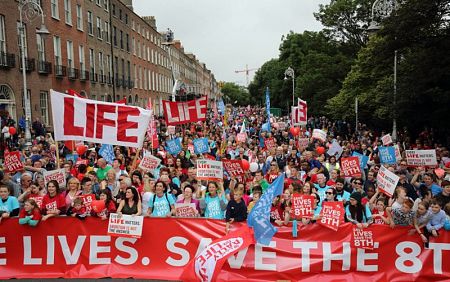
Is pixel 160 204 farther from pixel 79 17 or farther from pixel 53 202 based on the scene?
pixel 79 17

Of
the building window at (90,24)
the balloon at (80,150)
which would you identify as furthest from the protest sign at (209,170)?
the building window at (90,24)

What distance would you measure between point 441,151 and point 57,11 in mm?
26162

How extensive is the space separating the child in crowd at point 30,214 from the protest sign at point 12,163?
10.3 ft

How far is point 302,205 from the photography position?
6633 mm

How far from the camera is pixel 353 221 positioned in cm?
673

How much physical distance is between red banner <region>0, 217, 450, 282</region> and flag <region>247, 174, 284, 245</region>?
0.55 m

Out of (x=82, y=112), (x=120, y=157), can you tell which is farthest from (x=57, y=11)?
(x=82, y=112)

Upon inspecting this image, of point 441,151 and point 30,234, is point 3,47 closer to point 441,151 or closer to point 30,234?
point 30,234

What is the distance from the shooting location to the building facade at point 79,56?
2342 centimetres

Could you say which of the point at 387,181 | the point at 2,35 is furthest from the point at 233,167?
the point at 2,35

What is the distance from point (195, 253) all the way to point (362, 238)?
105 inches

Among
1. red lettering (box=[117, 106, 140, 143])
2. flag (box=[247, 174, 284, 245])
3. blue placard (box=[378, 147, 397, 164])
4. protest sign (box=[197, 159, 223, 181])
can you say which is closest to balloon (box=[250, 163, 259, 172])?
blue placard (box=[378, 147, 397, 164])

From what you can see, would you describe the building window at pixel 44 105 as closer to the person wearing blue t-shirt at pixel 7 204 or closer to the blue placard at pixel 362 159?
the person wearing blue t-shirt at pixel 7 204

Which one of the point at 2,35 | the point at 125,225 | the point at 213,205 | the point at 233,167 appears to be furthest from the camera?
the point at 2,35
